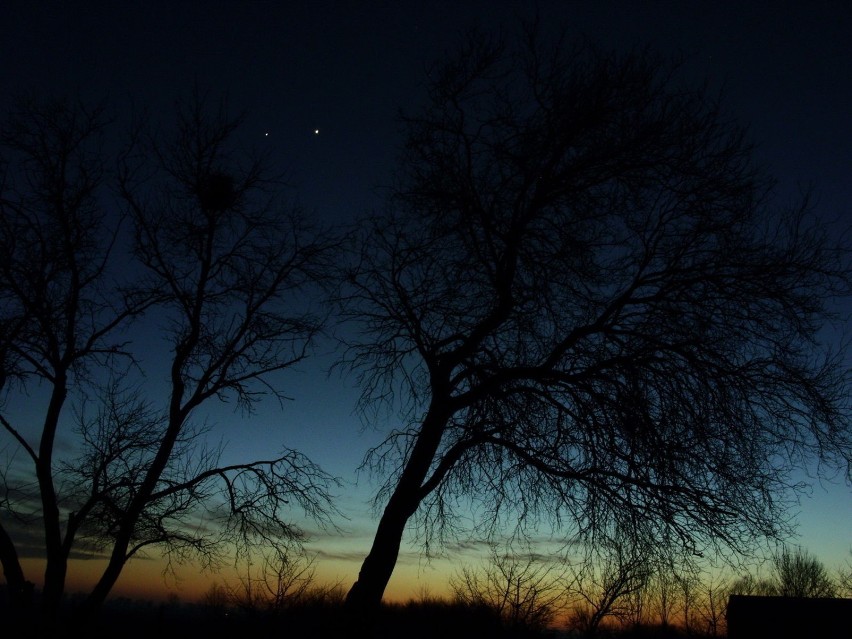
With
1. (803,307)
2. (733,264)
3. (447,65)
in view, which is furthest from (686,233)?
(447,65)

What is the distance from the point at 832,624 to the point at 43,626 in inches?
490

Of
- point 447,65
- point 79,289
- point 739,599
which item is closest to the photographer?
→ point 447,65

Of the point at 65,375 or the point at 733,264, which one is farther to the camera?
the point at 65,375

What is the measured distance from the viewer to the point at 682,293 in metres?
9.55

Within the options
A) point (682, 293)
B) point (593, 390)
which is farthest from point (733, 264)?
point (593, 390)

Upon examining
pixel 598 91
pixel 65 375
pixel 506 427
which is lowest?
pixel 506 427

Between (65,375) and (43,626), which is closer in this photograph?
(43,626)

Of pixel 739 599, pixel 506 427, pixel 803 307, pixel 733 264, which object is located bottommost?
pixel 739 599

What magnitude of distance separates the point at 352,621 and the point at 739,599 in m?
7.69

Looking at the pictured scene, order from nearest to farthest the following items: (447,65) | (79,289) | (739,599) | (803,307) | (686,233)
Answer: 1. (803,307)
2. (686,233)
3. (447,65)
4. (79,289)
5. (739,599)

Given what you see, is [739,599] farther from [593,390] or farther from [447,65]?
[447,65]

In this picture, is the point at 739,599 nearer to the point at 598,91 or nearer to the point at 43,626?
the point at 598,91

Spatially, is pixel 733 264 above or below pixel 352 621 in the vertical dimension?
above

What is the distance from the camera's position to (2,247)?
1104cm
